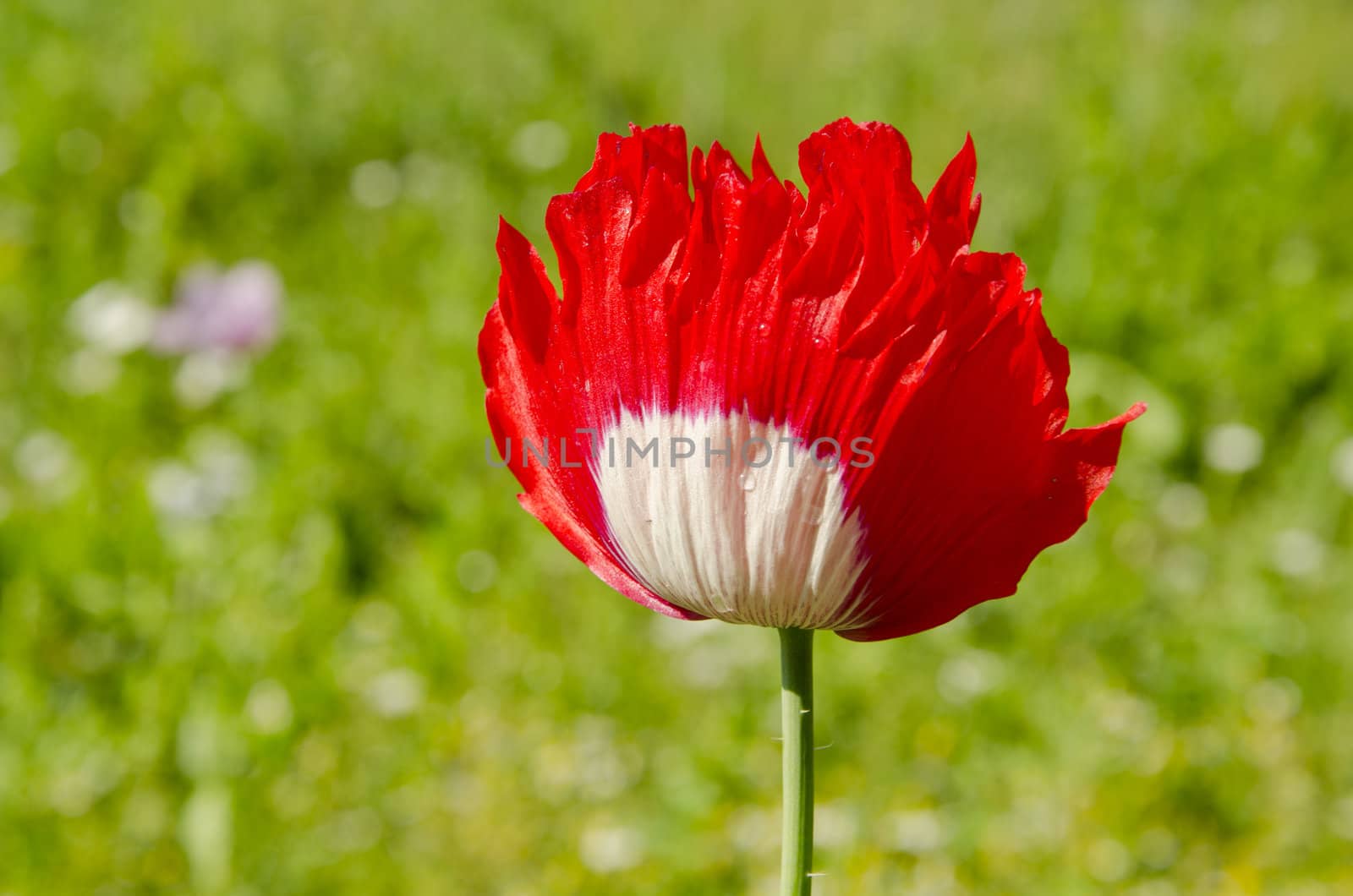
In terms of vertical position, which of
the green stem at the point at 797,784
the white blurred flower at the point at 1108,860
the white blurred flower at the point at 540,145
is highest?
the white blurred flower at the point at 540,145

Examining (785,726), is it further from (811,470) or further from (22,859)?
(22,859)

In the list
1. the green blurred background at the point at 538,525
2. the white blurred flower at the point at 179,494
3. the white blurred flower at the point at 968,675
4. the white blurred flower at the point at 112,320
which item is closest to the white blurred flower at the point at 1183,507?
the green blurred background at the point at 538,525

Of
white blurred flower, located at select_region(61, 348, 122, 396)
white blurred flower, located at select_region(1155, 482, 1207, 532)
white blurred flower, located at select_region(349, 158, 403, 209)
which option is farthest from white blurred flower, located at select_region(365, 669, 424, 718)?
white blurred flower, located at select_region(349, 158, 403, 209)

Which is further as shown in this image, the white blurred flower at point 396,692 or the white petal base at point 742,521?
the white blurred flower at point 396,692

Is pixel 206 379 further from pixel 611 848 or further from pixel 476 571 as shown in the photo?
pixel 611 848

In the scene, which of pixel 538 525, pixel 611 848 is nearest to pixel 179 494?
pixel 538 525

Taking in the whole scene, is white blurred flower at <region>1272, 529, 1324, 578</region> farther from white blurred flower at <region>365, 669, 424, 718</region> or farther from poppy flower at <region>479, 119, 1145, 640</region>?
poppy flower at <region>479, 119, 1145, 640</region>

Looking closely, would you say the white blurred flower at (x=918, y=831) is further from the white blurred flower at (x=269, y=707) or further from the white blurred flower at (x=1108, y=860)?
the white blurred flower at (x=269, y=707)
